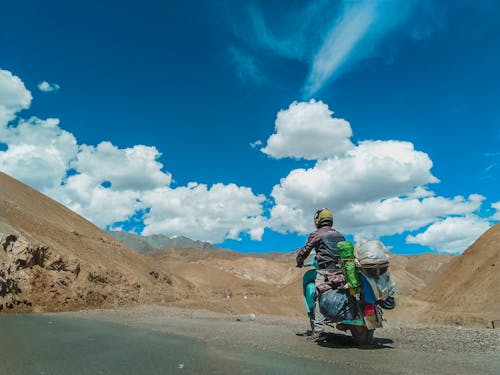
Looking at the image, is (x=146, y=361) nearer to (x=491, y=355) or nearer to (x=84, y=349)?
(x=84, y=349)

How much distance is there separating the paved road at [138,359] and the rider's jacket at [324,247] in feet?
6.01

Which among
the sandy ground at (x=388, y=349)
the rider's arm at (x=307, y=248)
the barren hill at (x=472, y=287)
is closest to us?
the sandy ground at (x=388, y=349)

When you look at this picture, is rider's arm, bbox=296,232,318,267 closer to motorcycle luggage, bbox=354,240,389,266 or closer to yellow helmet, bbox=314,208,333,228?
yellow helmet, bbox=314,208,333,228

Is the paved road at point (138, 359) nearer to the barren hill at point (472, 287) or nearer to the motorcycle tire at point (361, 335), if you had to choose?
the motorcycle tire at point (361, 335)

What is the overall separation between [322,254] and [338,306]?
0.95 meters

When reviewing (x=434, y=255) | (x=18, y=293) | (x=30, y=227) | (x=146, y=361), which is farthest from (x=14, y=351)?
(x=434, y=255)

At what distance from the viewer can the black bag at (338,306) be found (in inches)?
252

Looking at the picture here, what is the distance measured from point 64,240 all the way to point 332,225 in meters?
30.7

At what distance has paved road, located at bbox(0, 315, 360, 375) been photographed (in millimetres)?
4734

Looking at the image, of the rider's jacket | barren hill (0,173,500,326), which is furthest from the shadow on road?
barren hill (0,173,500,326)

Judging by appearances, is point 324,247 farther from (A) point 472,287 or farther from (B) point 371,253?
(A) point 472,287

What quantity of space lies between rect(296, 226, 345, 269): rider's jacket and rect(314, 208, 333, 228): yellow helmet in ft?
0.44

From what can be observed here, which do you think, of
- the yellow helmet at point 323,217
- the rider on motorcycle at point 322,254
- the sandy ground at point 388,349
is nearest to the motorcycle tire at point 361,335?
the sandy ground at point 388,349

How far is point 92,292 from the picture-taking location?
27.1 meters
